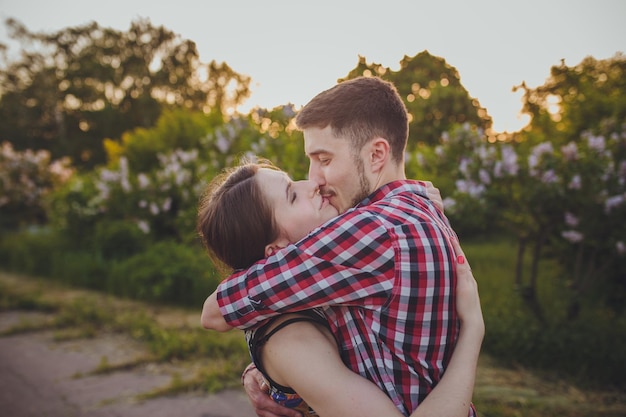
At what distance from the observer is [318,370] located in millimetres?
1283

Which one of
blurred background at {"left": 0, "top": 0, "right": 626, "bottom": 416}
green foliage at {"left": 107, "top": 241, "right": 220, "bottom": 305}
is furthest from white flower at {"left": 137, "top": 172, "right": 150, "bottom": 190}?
green foliage at {"left": 107, "top": 241, "right": 220, "bottom": 305}

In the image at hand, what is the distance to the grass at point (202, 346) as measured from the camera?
3143 millimetres

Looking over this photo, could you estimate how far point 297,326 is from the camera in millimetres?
1358

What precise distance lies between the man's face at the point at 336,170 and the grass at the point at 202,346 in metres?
2.08

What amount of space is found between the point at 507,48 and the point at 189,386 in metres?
3.38

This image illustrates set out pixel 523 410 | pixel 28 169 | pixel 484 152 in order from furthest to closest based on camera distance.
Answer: pixel 28 169, pixel 484 152, pixel 523 410

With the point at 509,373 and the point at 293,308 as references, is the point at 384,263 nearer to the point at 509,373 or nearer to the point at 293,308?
the point at 293,308

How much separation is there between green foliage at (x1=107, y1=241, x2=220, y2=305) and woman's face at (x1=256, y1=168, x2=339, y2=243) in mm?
3738

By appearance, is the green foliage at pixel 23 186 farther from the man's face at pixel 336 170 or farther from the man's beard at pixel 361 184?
the man's beard at pixel 361 184

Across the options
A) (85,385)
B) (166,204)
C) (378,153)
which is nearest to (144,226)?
(166,204)

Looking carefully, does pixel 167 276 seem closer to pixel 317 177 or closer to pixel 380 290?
pixel 317 177

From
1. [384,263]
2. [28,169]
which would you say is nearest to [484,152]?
[384,263]

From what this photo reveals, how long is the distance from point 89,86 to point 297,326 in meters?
31.3

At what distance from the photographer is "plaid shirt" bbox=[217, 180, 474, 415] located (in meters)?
1.24
